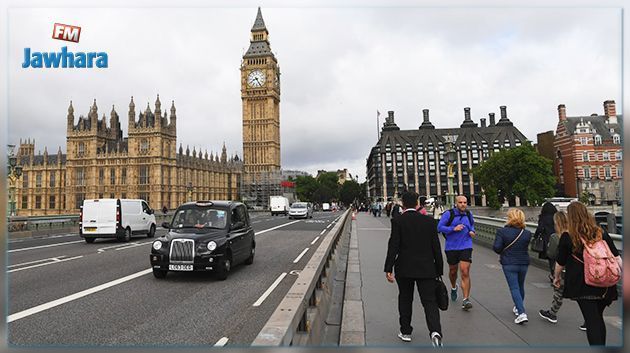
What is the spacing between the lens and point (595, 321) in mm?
4281

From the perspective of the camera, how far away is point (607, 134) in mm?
70875

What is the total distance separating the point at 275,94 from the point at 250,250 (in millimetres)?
111948

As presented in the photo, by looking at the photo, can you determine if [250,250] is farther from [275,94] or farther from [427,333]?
[275,94]

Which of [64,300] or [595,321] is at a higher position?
[595,321]

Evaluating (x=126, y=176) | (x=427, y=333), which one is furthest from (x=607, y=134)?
(x=126, y=176)

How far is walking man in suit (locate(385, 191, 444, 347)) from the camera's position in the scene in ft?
16.6

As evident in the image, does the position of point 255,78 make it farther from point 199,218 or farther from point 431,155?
point 199,218

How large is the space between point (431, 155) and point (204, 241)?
10770 centimetres

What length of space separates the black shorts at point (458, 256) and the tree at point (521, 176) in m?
60.9

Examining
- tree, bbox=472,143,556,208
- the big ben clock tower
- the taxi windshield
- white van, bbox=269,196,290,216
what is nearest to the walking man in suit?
the taxi windshield

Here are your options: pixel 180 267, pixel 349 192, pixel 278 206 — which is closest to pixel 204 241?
pixel 180 267

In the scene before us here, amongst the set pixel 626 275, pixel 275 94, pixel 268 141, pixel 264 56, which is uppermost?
pixel 264 56

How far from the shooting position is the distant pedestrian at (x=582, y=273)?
4.26 metres

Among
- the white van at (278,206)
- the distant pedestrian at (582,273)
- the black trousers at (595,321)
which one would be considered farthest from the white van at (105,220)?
the white van at (278,206)
